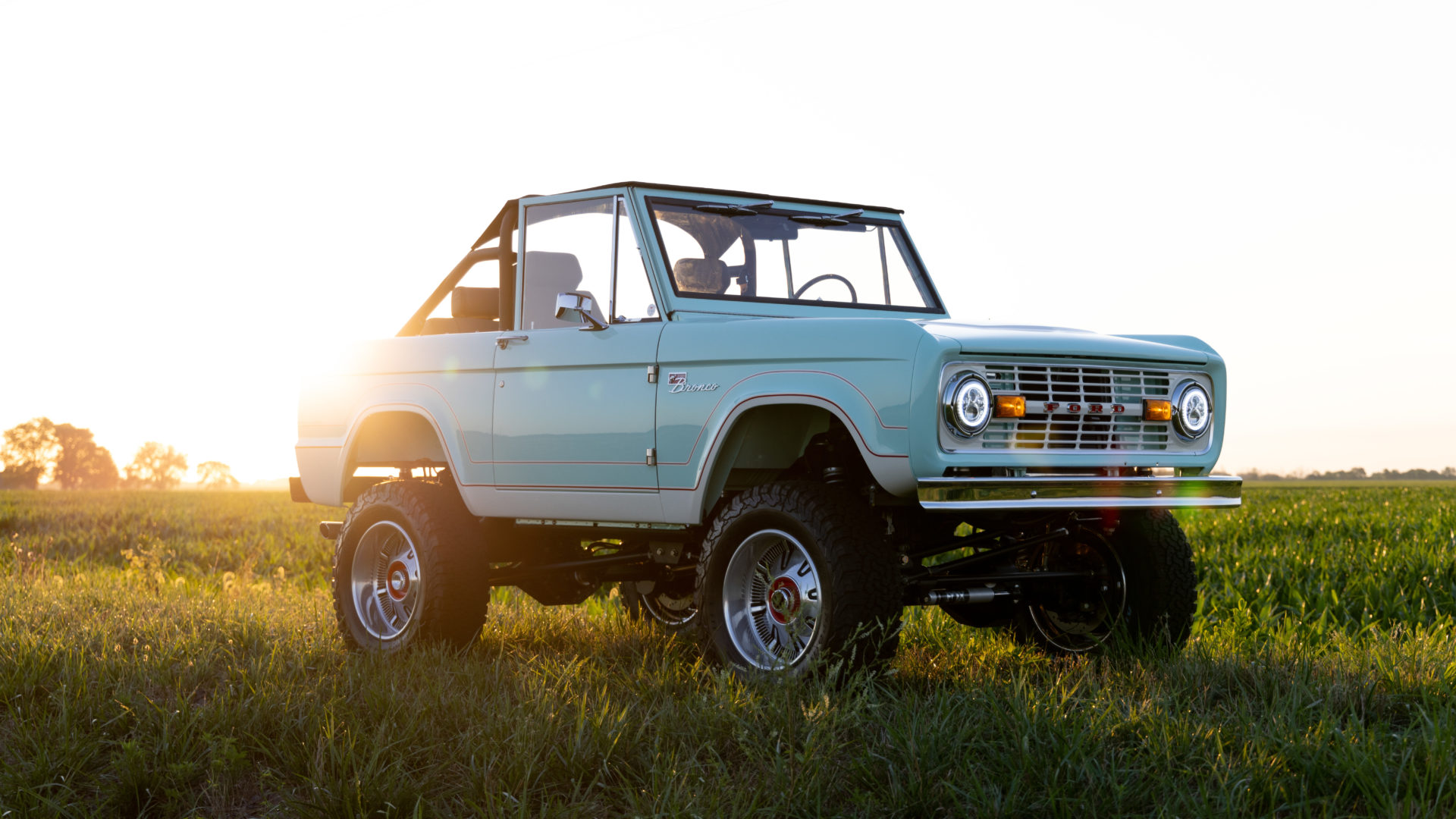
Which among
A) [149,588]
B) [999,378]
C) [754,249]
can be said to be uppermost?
[754,249]

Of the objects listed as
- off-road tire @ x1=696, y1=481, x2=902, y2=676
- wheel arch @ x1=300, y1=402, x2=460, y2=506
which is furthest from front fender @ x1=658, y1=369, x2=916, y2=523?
wheel arch @ x1=300, y1=402, x2=460, y2=506

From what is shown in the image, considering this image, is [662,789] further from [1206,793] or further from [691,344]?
[691,344]

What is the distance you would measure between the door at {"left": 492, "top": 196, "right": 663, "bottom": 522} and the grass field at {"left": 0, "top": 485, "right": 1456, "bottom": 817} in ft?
2.77

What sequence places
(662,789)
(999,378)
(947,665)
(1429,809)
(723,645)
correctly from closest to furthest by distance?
(1429,809) → (662,789) → (999,378) → (723,645) → (947,665)

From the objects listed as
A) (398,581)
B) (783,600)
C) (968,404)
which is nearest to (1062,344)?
(968,404)

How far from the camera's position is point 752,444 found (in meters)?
5.63

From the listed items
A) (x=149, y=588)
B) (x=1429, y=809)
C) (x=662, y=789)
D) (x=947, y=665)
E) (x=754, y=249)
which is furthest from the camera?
(x=149, y=588)

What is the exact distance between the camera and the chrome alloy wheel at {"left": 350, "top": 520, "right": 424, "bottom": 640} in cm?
700

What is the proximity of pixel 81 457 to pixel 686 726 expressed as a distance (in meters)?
79.4

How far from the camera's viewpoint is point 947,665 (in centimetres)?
600

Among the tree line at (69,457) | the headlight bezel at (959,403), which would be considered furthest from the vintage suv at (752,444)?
the tree line at (69,457)

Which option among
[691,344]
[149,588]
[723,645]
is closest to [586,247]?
[691,344]

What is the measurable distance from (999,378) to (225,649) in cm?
403

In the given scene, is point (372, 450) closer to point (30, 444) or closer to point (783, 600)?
point (783, 600)
